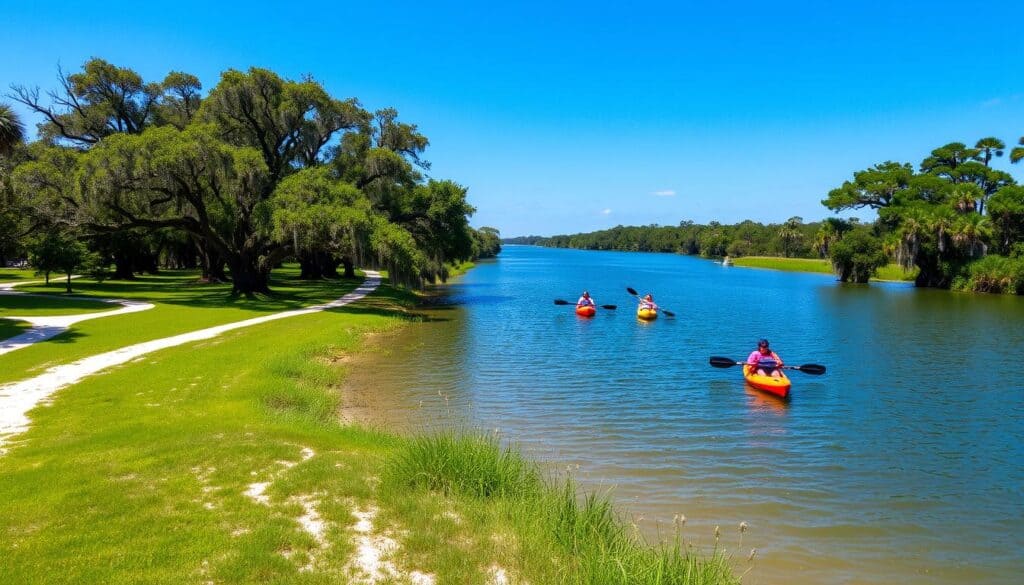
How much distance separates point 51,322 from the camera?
22.1m

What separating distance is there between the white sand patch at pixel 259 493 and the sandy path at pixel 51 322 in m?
13.3

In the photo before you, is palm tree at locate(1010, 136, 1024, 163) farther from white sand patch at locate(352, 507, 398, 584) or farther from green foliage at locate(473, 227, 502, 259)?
green foliage at locate(473, 227, 502, 259)

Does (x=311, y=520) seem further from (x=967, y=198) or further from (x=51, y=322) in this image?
(x=967, y=198)

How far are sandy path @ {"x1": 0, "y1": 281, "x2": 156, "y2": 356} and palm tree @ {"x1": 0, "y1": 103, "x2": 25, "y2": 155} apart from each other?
20.0 ft

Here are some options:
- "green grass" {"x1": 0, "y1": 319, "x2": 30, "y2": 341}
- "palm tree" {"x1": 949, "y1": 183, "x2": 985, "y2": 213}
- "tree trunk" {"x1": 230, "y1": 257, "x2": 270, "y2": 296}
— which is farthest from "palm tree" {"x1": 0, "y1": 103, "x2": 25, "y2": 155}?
"palm tree" {"x1": 949, "y1": 183, "x2": 985, "y2": 213}

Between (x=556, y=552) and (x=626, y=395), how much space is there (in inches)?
406

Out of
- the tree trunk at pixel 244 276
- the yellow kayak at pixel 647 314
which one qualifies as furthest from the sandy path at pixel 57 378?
the yellow kayak at pixel 647 314

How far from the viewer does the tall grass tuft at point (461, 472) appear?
780 centimetres

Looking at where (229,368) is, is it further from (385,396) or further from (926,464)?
(926,464)

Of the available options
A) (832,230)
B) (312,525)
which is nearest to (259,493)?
(312,525)

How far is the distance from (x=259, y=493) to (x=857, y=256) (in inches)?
2892

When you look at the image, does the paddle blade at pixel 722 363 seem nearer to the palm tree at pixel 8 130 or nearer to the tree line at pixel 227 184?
the tree line at pixel 227 184

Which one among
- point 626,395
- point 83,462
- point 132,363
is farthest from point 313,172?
point 83,462

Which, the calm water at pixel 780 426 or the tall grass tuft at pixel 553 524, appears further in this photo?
the calm water at pixel 780 426
